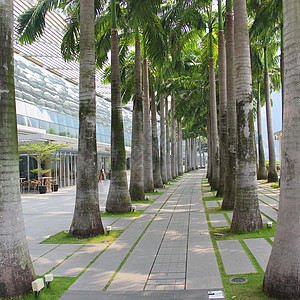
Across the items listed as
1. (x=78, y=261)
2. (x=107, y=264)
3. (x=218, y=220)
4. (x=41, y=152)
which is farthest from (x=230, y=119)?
(x=41, y=152)

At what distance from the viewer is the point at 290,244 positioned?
4.26 m

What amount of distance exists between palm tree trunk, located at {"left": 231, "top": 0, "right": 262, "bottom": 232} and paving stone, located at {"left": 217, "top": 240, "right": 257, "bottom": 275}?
3.00 feet

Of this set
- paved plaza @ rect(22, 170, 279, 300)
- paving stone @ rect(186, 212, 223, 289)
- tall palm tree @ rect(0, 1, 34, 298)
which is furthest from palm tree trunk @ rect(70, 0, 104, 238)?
tall palm tree @ rect(0, 1, 34, 298)

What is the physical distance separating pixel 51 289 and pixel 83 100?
491cm

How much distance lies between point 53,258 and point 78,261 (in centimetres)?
62

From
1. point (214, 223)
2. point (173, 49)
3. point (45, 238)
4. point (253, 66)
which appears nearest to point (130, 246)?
point (45, 238)

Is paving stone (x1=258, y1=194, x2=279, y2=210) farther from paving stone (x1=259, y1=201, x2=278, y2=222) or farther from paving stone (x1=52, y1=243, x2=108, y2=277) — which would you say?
paving stone (x1=52, y1=243, x2=108, y2=277)

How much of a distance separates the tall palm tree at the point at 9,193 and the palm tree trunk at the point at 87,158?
11.2 feet

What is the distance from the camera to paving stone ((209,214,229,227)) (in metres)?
9.43

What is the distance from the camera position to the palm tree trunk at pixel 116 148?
38.8 feet

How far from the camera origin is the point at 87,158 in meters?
8.53

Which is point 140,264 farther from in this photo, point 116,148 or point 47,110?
point 47,110

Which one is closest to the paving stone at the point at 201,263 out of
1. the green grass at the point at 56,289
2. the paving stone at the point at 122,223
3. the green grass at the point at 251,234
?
the green grass at the point at 251,234

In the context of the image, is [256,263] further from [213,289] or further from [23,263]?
[23,263]
